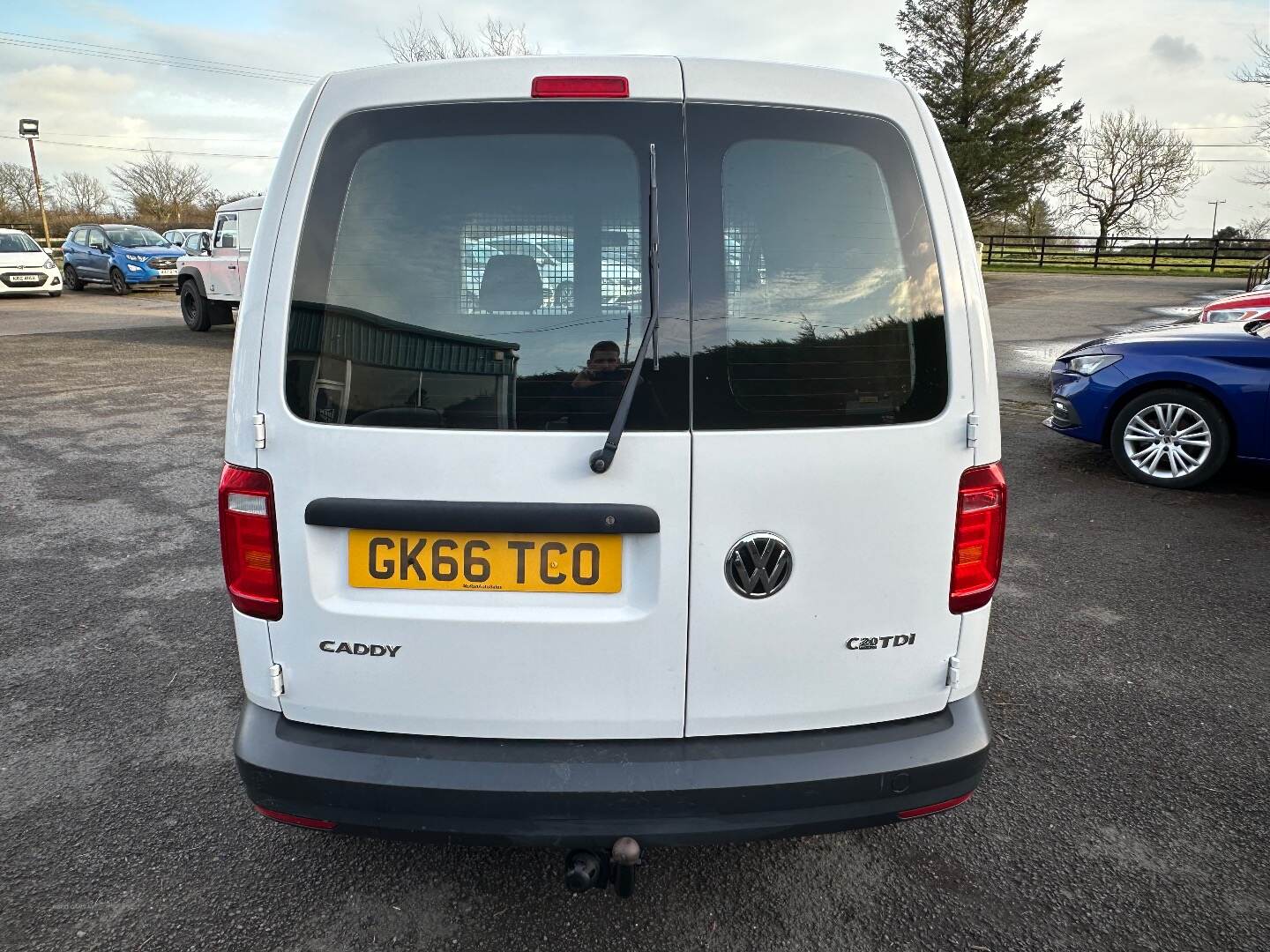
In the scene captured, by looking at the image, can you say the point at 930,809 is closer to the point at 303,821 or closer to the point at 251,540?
the point at 303,821

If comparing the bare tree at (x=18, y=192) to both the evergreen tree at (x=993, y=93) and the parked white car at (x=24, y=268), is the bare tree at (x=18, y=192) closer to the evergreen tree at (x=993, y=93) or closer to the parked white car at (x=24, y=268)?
the parked white car at (x=24, y=268)

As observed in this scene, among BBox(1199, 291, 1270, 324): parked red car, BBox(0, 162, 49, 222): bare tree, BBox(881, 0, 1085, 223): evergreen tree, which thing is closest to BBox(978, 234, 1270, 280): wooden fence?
BBox(881, 0, 1085, 223): evergreen tree

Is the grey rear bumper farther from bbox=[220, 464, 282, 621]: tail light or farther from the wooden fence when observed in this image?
the wooden fence

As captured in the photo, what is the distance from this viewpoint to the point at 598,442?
1.83m

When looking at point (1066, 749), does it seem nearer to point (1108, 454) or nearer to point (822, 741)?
point (822, 741)

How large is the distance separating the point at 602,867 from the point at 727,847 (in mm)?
632

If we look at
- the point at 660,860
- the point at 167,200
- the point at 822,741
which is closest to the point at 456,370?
the point at 822,741

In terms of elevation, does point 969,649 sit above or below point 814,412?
below

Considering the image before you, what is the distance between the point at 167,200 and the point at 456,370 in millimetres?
50849

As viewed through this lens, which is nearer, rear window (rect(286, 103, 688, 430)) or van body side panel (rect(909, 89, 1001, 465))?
rear window (rect(286, 103, 688, 430))

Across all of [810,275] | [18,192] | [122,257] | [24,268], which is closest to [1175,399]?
[810,275]

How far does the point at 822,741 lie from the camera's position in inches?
77.9

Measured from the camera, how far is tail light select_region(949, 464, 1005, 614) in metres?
1.99

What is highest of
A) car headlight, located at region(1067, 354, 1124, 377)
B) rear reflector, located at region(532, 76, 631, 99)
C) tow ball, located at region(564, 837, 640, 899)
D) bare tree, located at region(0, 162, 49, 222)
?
bare tree, located at region(0, 162, 49, 222)
